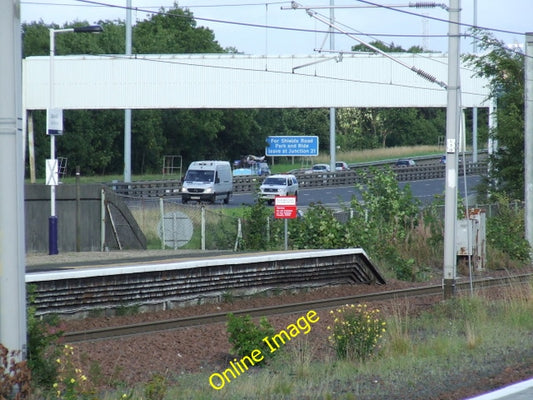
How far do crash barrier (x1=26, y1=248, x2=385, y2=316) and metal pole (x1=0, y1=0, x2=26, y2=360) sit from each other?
5.99 metres

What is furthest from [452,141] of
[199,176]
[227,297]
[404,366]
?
[199,176]

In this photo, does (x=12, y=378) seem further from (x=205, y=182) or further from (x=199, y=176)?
(x=199, y=176)

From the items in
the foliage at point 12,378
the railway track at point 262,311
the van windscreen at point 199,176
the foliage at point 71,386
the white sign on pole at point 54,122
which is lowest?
the railway track at point 262,311

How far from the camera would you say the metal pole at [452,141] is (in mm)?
→ 16891

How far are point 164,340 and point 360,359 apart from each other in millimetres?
3251

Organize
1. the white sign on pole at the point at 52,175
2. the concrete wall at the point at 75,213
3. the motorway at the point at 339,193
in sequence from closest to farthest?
the white sign on pole at the point at 52,175
the concrete wall at the point at 75,213
the motorway at the point at 339,193

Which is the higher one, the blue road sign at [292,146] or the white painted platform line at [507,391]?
the blue road sign at [292,146]

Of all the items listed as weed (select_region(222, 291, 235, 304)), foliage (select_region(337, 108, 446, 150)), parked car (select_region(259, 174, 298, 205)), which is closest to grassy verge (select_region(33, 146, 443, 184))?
foliage (select_region(337, 108, 446, 150))

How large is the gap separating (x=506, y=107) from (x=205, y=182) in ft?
68.6

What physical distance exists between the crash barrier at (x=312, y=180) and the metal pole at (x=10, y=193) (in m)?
40.3

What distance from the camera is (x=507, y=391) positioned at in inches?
345

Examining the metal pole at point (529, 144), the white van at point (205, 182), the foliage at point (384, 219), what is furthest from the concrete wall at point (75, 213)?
the white van at point (205, 182)

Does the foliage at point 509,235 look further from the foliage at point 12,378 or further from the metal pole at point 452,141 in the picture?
the foliage at point 12,378

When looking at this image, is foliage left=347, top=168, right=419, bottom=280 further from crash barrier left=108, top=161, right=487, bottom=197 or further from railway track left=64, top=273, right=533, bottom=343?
crash barrier left=108, top=161, right=487, bottom=197
